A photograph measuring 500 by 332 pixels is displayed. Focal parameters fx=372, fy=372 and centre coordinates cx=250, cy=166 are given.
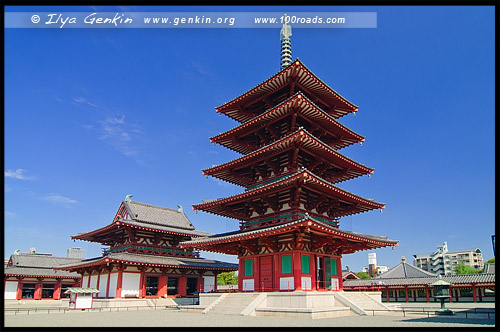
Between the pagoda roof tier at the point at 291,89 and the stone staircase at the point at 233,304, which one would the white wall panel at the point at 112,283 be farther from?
the pagoda roof tier at the point at 291,89

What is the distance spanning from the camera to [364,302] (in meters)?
26.7

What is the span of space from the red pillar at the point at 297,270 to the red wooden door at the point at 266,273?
7.87 ft

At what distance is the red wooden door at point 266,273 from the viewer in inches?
1044

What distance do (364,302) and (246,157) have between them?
44.6 ft

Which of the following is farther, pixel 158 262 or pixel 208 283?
pixel 208 283

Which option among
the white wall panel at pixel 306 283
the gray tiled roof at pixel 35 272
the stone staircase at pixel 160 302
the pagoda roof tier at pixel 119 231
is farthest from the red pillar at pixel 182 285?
the gray tiled roof at pixel 35 272

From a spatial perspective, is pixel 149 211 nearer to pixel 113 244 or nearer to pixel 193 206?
pixel 113 244

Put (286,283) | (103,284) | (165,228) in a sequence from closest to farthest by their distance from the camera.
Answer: (286,283) → (103,284) → (165,228)

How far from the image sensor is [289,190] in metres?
26.9

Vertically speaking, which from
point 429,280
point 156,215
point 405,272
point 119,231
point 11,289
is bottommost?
point 11,289

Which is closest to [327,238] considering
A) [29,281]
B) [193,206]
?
[193,206]

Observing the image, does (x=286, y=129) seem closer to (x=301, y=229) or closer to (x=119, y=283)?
(x=301, y=229)

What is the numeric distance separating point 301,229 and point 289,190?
3844mm

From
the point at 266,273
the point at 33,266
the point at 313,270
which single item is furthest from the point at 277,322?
the point at 33,266
